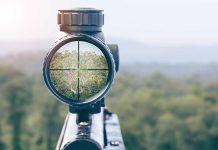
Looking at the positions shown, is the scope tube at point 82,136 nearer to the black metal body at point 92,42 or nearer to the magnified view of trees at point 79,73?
the black metal body at point 92,42

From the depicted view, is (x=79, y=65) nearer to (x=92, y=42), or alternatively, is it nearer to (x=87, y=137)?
(x=92, y=42)

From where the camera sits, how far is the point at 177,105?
3456cm

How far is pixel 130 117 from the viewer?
3275cm

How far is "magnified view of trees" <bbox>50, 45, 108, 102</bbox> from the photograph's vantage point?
3.31m

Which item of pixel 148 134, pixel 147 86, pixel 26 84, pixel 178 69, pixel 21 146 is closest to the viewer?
pixel 21 146

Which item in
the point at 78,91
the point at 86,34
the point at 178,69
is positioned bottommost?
the point at 178,69

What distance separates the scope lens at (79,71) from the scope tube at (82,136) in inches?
6.7

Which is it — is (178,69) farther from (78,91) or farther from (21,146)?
(78,91)

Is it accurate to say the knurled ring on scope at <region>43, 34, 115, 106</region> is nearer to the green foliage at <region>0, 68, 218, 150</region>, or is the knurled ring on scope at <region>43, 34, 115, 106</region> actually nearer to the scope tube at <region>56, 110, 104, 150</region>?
the scope tube at <region>56, 110, 104, 150</region>

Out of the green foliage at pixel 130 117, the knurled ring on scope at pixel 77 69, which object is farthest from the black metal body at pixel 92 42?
the green foliage at pixel 130 117

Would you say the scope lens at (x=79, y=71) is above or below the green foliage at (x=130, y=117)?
above

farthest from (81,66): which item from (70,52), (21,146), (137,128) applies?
(137,128)

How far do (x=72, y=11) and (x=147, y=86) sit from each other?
37.5 m

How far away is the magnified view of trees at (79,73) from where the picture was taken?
3307 millimetres
